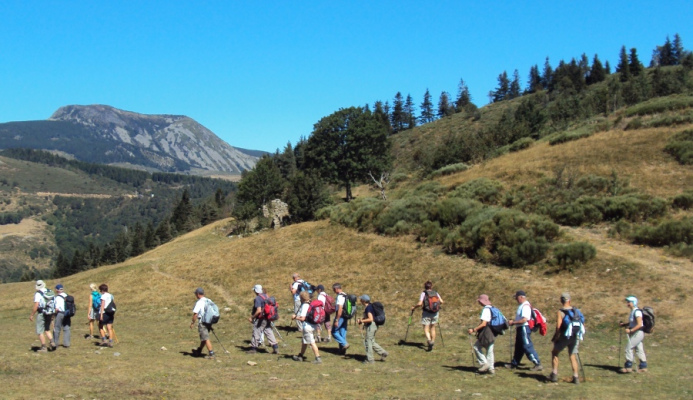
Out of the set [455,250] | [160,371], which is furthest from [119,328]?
[455,250]

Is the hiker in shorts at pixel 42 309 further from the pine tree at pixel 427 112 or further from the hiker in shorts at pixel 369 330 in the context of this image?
the pine tree at pixel 427 112

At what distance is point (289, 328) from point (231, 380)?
8101 millimetres

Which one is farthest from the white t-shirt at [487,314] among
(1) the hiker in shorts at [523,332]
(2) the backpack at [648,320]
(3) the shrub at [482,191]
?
(3) the shrub at [482,191]

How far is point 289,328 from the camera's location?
761 inches

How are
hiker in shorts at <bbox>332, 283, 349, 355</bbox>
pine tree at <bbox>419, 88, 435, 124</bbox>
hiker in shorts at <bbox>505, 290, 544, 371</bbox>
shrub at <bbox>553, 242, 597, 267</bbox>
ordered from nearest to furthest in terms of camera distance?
hiker in shorts at <bbox>505, 290, 544, 371</bbox> < hiker in shorts at <bbox>332, 283, 349, 355</bbox> < shrub at <bbox>553, 242, 597, 267</bbox> < pine tree at <bbox>419, 88, 435, 124</bbox>

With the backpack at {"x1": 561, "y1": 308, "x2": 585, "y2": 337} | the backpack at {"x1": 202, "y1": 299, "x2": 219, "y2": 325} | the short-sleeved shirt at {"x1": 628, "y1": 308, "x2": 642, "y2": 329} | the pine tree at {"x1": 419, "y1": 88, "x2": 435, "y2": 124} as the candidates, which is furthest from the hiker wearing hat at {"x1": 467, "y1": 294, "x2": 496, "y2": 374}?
the pine tree at {"x1": 419, "y1": 88, "x2": 435, "y2": 124}

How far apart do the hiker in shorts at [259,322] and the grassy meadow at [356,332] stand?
0.41 metres

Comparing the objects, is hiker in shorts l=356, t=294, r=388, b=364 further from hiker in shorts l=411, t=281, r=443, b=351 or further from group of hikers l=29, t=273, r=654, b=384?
hiker in shorts l=411, t=281, r=443, b=351

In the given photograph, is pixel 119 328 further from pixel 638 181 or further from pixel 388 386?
pixel 638 181

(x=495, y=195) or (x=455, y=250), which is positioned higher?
(x=495, y=195)

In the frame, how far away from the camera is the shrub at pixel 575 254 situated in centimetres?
2191

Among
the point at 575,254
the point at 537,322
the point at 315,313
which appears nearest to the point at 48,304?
the point at 315,313

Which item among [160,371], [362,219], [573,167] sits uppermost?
[573,167]

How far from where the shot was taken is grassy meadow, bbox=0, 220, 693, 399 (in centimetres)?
1062
